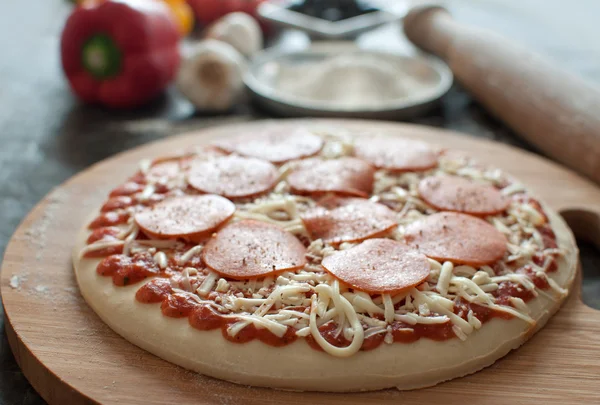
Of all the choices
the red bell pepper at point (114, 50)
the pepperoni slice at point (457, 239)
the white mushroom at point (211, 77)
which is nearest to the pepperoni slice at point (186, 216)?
the pepperoni slice at point (457, 239)

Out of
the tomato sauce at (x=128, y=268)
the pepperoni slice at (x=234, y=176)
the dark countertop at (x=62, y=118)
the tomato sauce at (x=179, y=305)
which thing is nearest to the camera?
the tomato sauce at (x=179, y=305)

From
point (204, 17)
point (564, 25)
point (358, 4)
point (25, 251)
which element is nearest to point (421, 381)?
point (25, 251)

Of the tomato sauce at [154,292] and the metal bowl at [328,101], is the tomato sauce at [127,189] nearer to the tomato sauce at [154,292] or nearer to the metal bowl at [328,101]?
the tomato sauce at [154,292]

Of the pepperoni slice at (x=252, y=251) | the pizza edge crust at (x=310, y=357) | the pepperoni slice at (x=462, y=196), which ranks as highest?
the pepperoni slice at (x=252, y=251)

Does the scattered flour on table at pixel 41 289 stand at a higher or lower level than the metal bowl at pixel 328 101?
higher

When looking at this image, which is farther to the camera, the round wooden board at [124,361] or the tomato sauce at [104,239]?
the tomato sauce at [104,239]

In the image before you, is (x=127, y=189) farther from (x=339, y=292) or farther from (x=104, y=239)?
(x=339, y=292)

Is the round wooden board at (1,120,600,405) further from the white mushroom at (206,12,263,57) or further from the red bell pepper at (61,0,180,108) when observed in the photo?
the white mushroom at (206,12,263,57)

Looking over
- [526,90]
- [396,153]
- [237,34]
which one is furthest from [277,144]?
[237,34]
